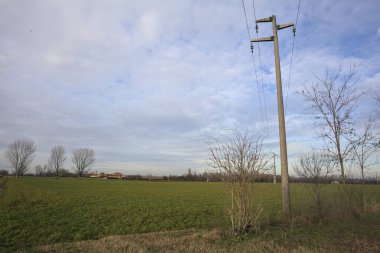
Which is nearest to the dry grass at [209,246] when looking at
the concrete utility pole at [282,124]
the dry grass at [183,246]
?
the dry grass at [183,246]

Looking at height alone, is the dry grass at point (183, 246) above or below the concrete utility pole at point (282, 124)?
below

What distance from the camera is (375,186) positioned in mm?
15625

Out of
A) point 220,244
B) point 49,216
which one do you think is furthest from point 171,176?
point 220,244

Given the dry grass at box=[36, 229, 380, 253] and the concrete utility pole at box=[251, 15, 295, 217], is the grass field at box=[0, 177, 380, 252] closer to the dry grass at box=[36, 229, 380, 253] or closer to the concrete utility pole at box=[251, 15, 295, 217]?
the dry grass at box=[36, 229, 380, 253]

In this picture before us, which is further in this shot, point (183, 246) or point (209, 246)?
point (183, 246)

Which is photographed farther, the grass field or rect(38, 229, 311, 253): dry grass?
the grass field

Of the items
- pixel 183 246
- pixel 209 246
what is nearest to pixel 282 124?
pixel 209 246

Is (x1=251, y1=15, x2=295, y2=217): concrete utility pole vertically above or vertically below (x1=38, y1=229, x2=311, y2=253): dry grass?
above

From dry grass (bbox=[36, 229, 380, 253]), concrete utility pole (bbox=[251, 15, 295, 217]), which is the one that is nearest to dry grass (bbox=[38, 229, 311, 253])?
dry grass (bbox=[36, 229, 380, 253])

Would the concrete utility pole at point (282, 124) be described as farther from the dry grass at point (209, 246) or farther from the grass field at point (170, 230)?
the dry grass at point (209, 246)

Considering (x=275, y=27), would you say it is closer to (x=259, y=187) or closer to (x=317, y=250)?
(x=259, y=187)

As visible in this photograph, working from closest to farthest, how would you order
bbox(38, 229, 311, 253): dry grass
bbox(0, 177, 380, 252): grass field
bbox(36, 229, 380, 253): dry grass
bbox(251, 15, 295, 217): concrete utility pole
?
1. bbox(36, 229, 380, 253): dry grass
2. bbox(38, 229, 311, 253): dry grass
3. bbox(0, 177, 380, 252): grass field
4. bbox(251, 15, 295, 217): concrete utility pole

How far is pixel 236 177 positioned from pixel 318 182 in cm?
515

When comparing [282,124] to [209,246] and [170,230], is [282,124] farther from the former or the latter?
[209,246]
